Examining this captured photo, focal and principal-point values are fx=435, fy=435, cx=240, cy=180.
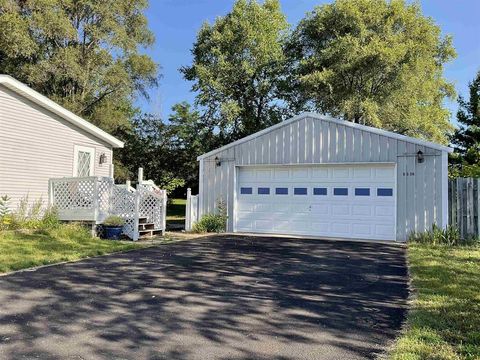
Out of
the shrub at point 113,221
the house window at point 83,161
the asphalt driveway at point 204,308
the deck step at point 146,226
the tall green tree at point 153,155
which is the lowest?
the asphalt driveway at point 204,308

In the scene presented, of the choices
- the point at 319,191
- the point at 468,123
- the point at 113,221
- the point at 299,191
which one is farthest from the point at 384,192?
the point at 468,123

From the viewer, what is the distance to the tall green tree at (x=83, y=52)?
19.9 m

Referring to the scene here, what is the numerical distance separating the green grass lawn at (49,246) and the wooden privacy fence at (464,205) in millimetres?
8034

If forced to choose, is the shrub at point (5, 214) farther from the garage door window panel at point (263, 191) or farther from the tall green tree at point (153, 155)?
the tall green tree at point (153, 155)

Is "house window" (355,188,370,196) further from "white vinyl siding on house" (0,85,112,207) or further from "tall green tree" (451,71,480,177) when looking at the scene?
"tall green tree" (451,71,480,177)

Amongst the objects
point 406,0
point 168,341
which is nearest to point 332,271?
point 168,341

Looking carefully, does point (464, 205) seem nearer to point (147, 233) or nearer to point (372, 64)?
point (147, 233)

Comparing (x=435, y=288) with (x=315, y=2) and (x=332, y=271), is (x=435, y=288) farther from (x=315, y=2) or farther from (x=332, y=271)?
(x=315, y=2)

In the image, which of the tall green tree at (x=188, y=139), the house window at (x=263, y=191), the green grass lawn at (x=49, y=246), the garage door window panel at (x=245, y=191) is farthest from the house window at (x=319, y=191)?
the tall green tree at (x=188, y=139)

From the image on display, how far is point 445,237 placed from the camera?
10.9m

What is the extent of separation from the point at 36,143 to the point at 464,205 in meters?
12.1

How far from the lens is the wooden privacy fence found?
11141 mm

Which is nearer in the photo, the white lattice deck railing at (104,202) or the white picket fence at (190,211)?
the white lattice deck railing at (104,202)

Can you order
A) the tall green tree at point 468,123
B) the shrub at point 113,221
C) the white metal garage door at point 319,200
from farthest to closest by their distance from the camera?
the tall green tree at point 468,123 < the white metal garage door at point 319,200 < the shrub at point 113,221
